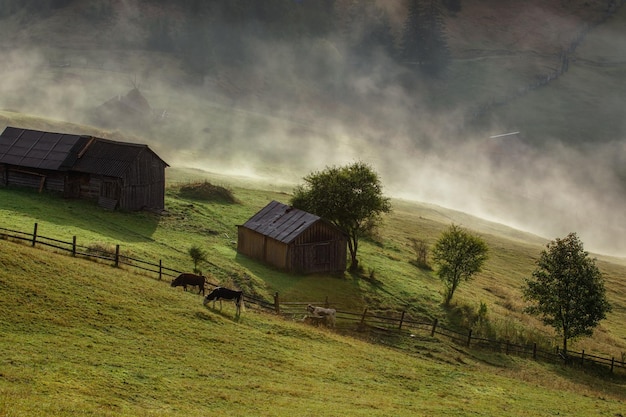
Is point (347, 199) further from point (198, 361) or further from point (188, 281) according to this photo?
point (198, 361)

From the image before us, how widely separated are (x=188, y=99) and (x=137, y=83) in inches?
591

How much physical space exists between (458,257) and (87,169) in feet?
109

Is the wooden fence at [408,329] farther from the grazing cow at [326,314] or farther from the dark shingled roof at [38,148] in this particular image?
the dark shingled roof at [38,148]

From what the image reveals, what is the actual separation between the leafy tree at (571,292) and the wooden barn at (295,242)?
1651 cm

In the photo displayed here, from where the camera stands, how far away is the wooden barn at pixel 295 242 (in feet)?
169

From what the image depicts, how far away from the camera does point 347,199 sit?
5641 cm

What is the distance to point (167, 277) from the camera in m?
39.1

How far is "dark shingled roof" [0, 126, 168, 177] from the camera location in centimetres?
5681

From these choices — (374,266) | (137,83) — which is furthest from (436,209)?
(137,83)

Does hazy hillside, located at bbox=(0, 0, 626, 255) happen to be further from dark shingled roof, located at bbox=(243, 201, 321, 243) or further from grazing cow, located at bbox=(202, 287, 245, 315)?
grazing cow, located at bbox=(202, 287, 245, 315)

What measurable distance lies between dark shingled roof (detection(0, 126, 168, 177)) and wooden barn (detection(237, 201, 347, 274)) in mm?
13059

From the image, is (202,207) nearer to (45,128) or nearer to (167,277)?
(167,277)

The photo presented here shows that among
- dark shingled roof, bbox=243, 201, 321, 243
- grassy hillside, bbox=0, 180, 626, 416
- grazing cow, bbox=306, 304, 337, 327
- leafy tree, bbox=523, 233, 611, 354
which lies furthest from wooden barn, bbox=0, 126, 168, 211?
leafy tree, bbox=523, 233, 611, 354

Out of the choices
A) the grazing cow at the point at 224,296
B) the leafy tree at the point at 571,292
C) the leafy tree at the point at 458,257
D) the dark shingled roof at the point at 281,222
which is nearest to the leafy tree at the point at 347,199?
the dark shingled roof at the point at 281,222
